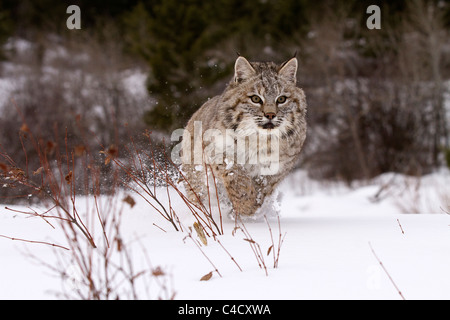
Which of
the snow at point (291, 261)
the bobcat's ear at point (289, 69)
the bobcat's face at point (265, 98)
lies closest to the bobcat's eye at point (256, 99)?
the bobcat's face at point (265, 98)

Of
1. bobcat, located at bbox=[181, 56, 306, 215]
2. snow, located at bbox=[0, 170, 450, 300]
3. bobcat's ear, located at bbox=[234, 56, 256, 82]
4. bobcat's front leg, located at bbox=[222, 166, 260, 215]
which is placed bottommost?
snow, located at bbox=[0, 170, 450, 300]

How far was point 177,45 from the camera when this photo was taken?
22.5 m

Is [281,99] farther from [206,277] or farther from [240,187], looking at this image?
[206,277]

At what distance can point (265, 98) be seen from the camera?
532 cm

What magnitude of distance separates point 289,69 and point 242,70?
0.56 meters

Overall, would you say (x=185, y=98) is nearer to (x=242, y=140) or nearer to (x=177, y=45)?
(x=177, y=45)

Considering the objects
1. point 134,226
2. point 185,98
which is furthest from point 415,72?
point 134,226

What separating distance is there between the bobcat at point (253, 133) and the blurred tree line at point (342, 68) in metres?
13.5

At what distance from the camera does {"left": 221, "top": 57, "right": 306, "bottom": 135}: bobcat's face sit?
527 cm

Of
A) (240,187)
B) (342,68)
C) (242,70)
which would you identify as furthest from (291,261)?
(342,68)

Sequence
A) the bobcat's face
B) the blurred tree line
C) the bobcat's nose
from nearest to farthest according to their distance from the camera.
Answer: the bobcat's nose, the bobcat's face, the blurred tree line

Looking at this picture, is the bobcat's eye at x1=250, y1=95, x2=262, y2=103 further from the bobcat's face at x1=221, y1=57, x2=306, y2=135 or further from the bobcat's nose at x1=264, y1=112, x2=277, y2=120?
the bobcat's nose at x1=264, y1=112, x2=277, y2=120

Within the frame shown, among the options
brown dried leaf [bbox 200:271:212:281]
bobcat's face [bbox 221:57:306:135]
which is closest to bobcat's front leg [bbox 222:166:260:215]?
bobcat's face [bbox 221:57:306:135]
